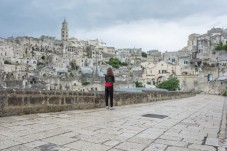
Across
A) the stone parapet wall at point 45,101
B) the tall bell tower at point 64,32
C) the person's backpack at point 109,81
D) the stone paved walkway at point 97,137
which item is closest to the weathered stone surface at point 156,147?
the stone paved walkway at point 97,137

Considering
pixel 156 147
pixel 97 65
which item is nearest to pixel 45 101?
pixel 156 147

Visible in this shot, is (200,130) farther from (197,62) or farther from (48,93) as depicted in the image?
(197,62)

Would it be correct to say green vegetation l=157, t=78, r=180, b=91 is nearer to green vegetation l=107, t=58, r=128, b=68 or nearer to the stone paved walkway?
the stone paved walkway

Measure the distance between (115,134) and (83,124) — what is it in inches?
52.2

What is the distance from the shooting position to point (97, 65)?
358 feet

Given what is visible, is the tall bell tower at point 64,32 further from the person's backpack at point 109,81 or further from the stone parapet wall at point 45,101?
the person's backpack at point 109,81

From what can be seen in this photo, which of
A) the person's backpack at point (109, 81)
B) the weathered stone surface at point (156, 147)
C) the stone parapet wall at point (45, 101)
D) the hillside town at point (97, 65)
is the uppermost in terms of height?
the hillside town at point (97, 65)

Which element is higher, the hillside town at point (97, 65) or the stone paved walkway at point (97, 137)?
the hillside town at point (97, 65)

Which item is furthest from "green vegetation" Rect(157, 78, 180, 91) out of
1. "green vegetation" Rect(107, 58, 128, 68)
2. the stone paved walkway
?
"green vegetation" Rect(107, 58, 128, 68)

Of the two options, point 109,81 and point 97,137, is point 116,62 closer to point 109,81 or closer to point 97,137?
point 109,81

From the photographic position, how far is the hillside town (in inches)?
2670

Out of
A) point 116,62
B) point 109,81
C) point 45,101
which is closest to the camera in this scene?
point 45,101

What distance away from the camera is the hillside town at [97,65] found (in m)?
67.8

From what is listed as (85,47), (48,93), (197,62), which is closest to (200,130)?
(48,93)
